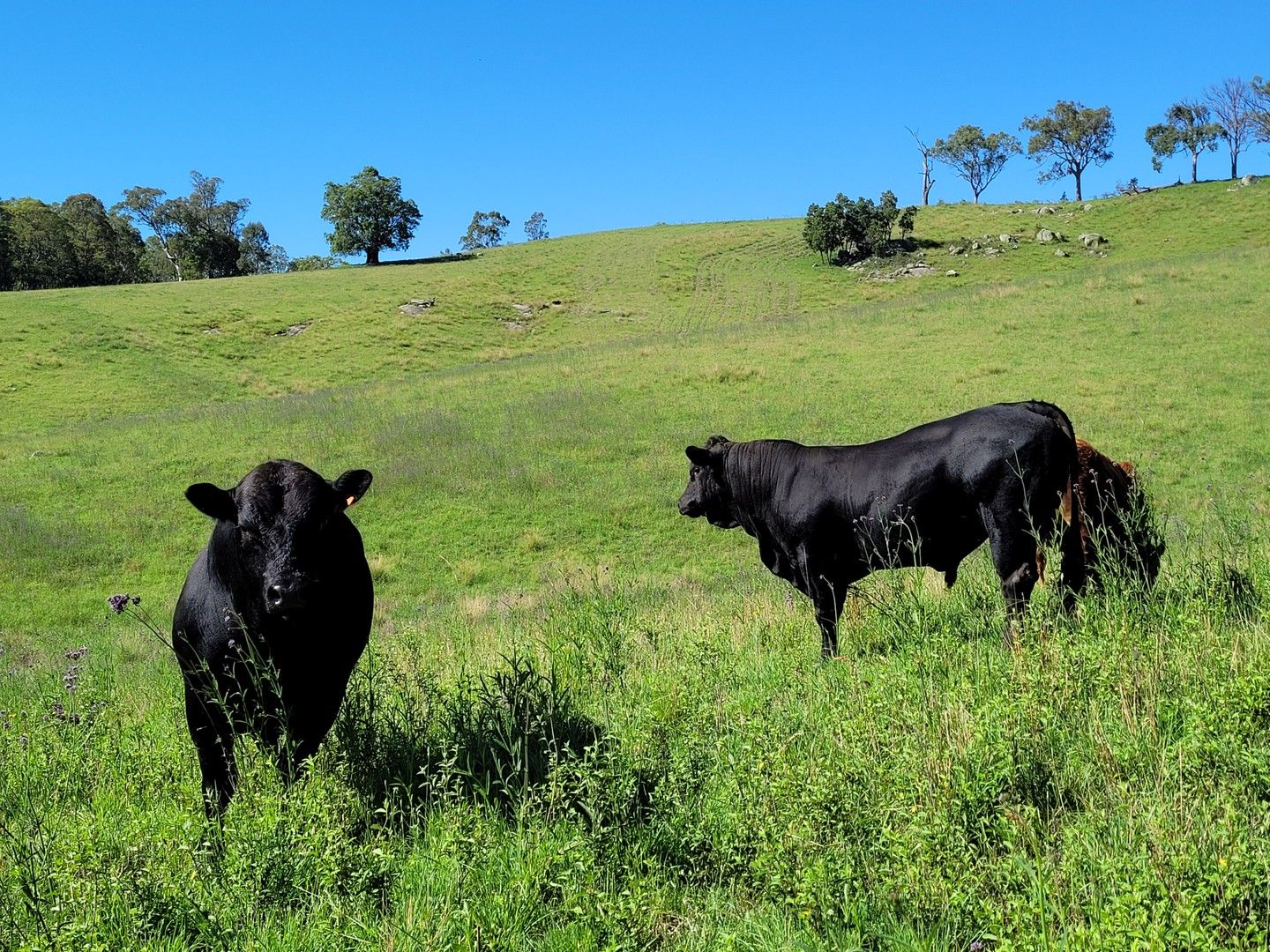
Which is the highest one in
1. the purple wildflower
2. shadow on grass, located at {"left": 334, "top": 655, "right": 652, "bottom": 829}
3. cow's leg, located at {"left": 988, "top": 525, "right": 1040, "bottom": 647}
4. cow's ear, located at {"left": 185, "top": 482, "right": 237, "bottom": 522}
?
cow's ear, located at {"left": 185, "top": 482, "right": 237, "bottom": 522}

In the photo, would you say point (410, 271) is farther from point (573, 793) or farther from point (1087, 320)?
point (573, 793)

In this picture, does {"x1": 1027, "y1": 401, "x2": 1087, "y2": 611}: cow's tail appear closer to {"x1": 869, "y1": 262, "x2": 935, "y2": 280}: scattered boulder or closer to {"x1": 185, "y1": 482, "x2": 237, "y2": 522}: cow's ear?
{"x1": 185, "y1": 482, "x2": 237, "y2": 522}: cow's ear

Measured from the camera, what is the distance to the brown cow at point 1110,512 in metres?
6.74

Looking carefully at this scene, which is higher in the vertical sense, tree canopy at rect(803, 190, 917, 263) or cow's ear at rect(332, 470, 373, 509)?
tree canopy at rect(803, 190, 917, 263)

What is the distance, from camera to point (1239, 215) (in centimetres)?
6016

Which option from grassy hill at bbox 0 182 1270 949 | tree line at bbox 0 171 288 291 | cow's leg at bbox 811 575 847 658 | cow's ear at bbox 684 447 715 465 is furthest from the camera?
tree line at bbox 0 171 288 291

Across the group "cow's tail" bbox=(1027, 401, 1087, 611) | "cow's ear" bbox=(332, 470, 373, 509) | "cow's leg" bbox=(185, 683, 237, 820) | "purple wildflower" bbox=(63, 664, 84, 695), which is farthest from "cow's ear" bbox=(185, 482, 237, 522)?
"cow's tail" bbox=(1027, 401, 1087, 611)

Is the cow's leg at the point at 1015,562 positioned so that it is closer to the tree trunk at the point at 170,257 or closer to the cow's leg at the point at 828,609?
the cow's leg at the point at 828,609

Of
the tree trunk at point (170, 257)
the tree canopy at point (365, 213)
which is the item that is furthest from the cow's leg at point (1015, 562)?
the tree trunk at point (170, 257)

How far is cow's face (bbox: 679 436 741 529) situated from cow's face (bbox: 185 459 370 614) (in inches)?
178

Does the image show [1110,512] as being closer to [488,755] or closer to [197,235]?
[488,755]

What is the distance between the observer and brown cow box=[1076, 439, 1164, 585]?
674 cm

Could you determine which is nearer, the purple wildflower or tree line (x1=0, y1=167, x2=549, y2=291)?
the purple wildflower

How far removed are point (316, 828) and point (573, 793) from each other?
3.55 feet
